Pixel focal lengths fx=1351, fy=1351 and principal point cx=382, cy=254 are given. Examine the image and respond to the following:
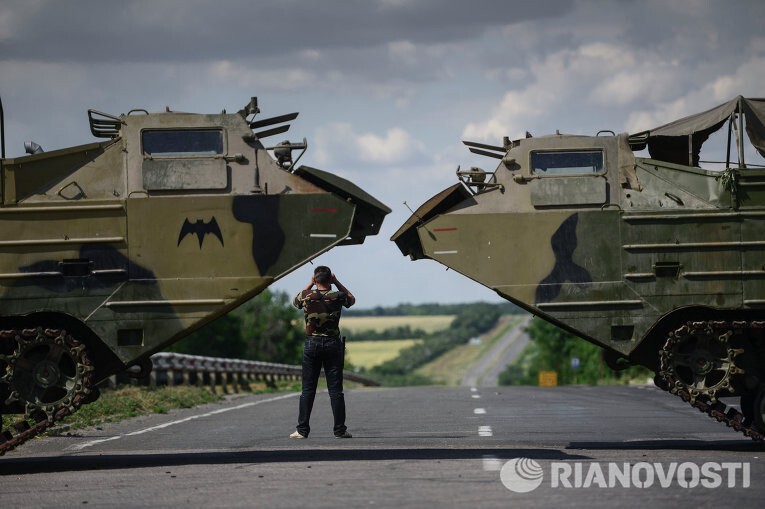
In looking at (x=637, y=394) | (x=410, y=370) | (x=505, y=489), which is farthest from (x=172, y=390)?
(x=410, y=370)

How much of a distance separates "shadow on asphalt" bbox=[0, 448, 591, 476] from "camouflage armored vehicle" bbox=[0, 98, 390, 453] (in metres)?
0.70

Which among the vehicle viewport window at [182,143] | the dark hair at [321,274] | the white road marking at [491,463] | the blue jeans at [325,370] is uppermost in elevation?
the vehicle viewport window at [182,143]

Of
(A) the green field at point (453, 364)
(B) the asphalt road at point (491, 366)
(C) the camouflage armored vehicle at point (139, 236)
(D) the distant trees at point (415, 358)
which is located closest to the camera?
(C) the camouflage armored vehicle at point (139, 236)

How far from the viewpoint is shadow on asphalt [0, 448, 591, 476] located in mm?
15305

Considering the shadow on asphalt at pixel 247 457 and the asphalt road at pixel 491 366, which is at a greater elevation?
the shadow on asphalt at pixel 247 457

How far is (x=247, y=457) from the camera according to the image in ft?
52.2

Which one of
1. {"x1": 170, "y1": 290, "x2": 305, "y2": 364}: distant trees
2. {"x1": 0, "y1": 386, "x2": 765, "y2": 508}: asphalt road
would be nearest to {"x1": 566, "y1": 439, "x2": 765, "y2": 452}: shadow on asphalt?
{"x1": 0, "y1": 386, "x2": 765, "y2": 508}: asphalt road

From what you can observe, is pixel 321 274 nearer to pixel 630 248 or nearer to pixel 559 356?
pixel 630 248

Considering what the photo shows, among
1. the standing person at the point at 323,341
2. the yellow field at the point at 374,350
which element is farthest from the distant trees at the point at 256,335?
the standing person at the point at 323,341

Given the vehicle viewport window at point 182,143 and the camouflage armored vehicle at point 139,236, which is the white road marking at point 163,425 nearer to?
the camouflage armored vehicle at point 139,236

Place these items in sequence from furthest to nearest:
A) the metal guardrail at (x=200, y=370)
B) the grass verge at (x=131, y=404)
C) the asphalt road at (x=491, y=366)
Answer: the asphalt road at (x=491, y=366)
the metal guardrail at (x=200, y=370)
the grass verge at (x=131, y=404)

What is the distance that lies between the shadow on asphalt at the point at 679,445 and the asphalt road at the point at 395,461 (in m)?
0.02

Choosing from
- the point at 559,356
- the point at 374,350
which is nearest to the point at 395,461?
the point at 559,356

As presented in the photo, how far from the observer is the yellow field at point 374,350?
14875cm
